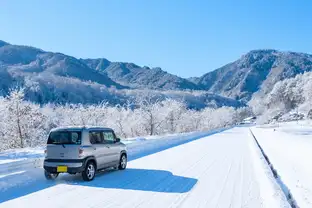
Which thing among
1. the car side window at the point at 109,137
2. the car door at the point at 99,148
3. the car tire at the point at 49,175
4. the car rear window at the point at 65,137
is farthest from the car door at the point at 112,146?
the car tire at the point at 49,175

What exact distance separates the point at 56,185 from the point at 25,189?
3.14 feet

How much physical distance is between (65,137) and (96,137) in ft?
4.25

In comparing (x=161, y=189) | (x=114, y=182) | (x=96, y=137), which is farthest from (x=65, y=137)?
(x=161, y=189)

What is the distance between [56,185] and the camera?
36.5 feet

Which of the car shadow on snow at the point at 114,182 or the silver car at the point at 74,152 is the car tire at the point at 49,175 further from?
the car shadow on snow at the point at 114,182

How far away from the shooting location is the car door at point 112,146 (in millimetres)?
13695

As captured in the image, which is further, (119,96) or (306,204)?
(119,96)

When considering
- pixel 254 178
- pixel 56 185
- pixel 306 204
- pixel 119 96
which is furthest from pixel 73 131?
pixel 119 96

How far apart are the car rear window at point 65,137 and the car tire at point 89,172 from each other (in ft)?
3.04

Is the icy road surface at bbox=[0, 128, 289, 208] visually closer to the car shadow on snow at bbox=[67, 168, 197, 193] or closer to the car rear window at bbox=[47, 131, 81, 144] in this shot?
the car shadow on snow at bbox=[67, 168, 197, 193]

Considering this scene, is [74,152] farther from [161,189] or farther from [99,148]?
[161,189]

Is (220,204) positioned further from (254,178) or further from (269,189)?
(254,178)

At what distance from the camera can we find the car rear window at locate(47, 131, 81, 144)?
11.9 m

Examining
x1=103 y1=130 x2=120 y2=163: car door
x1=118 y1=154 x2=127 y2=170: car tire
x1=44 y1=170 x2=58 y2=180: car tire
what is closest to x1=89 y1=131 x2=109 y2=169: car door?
x1=103 y1=130 x2=120 y2=163: car door
